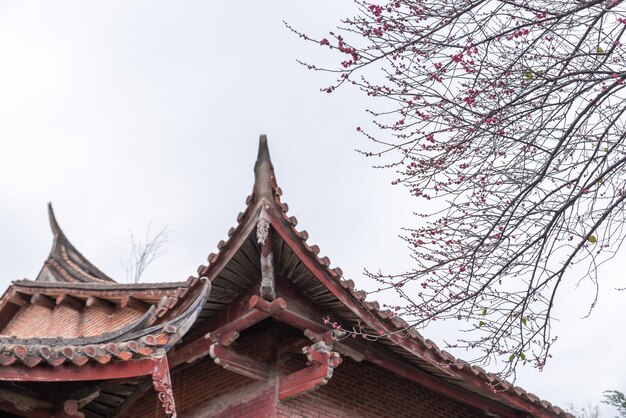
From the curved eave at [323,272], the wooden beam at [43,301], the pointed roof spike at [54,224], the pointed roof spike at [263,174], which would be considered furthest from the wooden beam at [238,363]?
the pointed roof spike at [54,224]

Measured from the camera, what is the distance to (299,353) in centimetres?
759

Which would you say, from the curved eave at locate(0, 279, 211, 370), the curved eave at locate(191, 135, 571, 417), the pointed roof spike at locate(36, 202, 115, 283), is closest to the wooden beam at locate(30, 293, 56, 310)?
the pointed roof spike at locate(36, 202, 115, 283)

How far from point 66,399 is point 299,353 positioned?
2.22 m

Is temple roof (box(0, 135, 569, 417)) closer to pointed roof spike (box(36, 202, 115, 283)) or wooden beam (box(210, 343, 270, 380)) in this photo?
wooden beam (box(210, 343, 270, 380))

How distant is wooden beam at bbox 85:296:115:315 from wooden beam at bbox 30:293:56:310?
108 centimetres

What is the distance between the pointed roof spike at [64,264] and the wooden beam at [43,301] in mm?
972

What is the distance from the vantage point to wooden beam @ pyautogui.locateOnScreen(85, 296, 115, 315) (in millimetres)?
10641

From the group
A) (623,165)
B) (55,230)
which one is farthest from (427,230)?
(55,230)

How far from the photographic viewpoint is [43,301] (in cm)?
1149

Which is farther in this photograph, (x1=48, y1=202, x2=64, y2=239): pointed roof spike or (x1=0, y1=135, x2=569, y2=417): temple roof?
(x1=48, y1=202, x2=64, y2=239): pointed roof spike

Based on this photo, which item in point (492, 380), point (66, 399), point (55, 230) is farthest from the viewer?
point (55, 230)

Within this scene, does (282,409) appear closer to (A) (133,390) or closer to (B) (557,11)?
(A) (133,390)

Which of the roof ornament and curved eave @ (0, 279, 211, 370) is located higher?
the roof ornament

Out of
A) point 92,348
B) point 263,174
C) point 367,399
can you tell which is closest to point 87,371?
point 92,348
